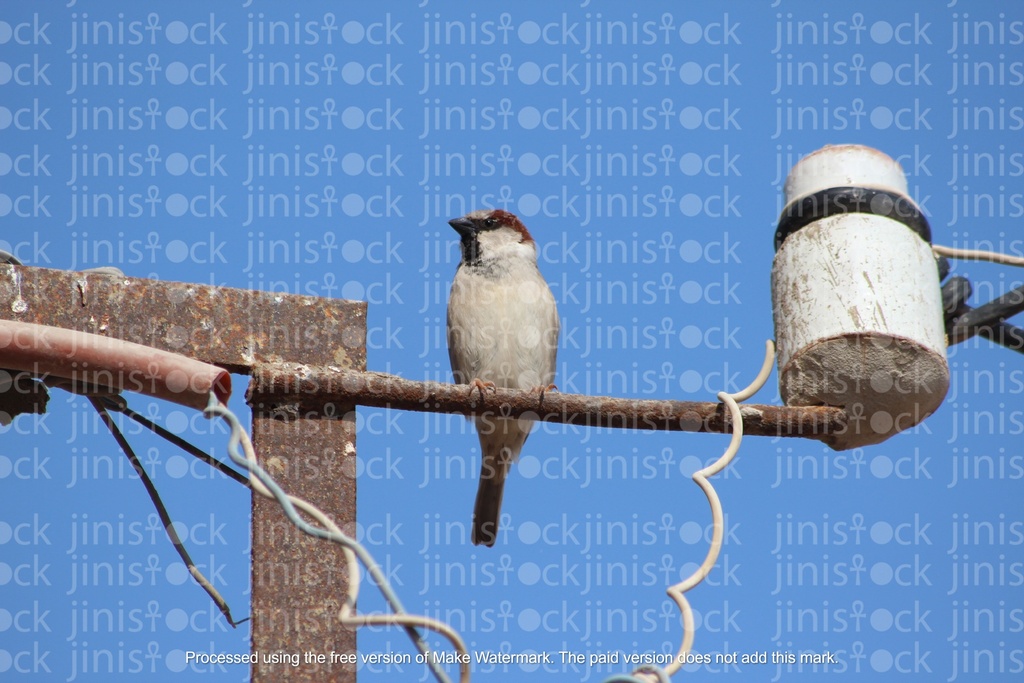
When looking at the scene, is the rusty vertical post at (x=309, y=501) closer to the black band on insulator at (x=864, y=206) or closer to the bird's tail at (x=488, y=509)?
the black band on insulator at (x=864, y=206)

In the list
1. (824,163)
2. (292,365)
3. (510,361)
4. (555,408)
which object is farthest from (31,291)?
(510,361)

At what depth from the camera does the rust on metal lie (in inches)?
82.6

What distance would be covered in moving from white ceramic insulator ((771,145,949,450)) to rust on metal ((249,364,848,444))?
0.07 metres

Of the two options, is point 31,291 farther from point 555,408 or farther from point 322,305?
point 555,408

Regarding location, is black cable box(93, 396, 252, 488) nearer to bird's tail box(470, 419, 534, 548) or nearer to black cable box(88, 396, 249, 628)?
black cable box(88, 396, 249, 628)

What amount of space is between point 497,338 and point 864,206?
79.2 inches

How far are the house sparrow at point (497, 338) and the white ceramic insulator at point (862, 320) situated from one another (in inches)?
73.8

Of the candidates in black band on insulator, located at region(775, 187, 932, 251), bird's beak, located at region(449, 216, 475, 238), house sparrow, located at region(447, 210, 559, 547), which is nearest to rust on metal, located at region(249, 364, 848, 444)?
black band on insulator, located at region(775, 187, 932, 251)

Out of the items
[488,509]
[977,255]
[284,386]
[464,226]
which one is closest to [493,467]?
[488,509]

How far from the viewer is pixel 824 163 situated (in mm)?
2818

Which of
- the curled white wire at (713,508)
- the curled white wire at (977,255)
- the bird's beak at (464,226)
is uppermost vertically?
the bird's beak at (464,226)

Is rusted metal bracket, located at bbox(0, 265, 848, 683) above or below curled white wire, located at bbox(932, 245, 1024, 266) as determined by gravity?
below

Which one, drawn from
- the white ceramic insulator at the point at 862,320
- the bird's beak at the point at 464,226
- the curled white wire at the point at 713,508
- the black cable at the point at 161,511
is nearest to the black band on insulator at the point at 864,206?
the white ceramic insulator at the point at 862,320

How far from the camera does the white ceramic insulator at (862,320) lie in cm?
255
